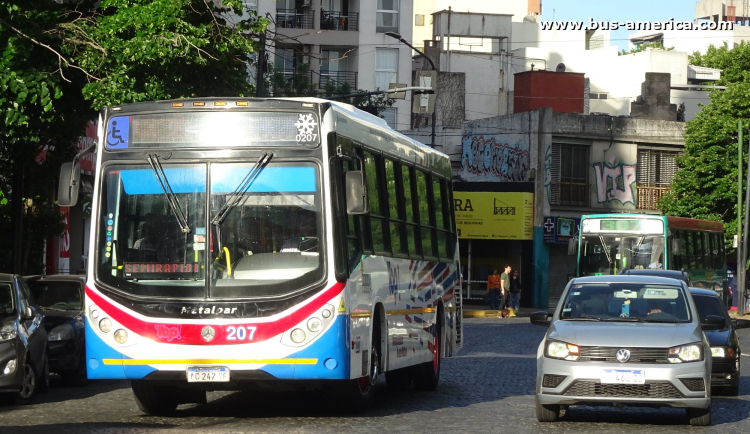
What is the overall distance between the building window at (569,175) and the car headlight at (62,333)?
123ft

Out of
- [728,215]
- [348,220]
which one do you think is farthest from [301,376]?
[728,215]

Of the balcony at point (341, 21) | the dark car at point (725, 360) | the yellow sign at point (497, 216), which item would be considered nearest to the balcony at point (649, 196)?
the yellow sign at point (497, 216)

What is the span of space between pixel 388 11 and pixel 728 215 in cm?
1980

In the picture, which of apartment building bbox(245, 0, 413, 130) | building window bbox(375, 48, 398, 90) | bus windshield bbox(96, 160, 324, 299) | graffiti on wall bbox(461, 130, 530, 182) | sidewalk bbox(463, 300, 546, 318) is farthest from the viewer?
building window bbox(375, 48, 398, 90)

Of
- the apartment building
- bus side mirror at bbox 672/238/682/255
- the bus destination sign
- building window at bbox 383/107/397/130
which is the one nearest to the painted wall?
the apartment building

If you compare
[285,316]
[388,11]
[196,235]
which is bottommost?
[285,316]

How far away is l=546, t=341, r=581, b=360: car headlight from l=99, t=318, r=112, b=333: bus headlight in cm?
426

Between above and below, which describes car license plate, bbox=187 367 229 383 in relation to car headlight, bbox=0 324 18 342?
below

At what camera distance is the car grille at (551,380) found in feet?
41.4

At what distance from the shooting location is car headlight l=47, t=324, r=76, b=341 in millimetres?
→ 17375

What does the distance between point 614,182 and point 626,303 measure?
137ft

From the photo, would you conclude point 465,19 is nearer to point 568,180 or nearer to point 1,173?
point 568,180

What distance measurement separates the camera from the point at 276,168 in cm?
1236

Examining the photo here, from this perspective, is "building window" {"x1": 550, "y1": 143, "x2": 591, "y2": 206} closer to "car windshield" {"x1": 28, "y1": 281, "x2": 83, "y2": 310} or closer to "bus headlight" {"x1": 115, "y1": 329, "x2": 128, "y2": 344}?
"car windshield" {"x1": 28, "y1": 281, "x2": 83, "y2": 310}
